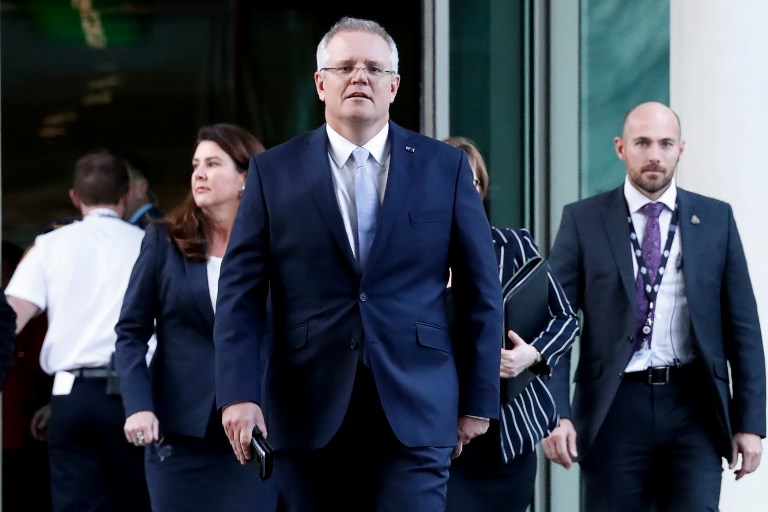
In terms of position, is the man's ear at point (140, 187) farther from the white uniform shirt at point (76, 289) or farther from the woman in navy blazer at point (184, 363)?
the woman in navy blazer at point (184, 363)

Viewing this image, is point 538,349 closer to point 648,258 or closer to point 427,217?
point 648,258

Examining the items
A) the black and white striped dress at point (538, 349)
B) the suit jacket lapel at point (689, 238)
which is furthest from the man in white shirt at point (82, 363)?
the suit jacket lapel at point (689, 238)

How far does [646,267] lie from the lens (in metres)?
5.93

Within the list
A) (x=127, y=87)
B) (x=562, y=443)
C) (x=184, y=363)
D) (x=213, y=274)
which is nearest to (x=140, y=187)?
(x=213, y=274)

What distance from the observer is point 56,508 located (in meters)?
6.97

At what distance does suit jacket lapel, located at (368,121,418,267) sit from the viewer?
418 centimetres

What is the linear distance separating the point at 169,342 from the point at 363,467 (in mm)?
1803

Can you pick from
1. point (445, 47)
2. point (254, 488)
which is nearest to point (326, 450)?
point (254, 488)

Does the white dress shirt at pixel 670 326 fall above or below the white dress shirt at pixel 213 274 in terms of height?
below

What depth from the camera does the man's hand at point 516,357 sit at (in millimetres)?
5172

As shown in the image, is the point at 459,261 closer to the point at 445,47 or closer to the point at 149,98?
the point at 445,47

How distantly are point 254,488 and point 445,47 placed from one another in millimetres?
3728

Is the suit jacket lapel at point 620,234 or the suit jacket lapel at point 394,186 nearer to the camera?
the suit jacket lapel at point 394,186

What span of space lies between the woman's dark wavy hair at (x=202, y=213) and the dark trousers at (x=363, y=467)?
5.79 feet
